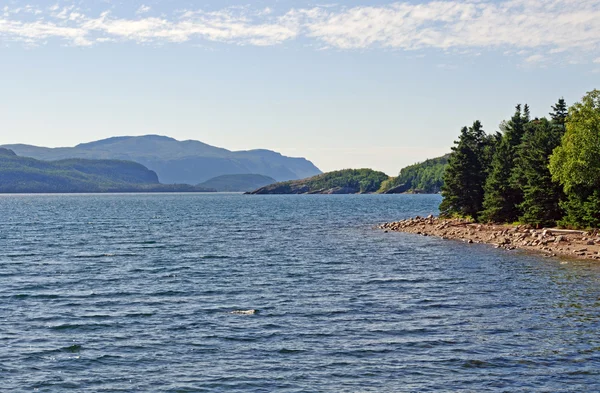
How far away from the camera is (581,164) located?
6375 cm

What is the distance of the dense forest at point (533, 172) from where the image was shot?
2566 inches

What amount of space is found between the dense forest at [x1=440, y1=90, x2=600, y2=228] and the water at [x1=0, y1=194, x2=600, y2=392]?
47.5ft

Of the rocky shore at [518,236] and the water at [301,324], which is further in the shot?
the rocky shore at [518,236]

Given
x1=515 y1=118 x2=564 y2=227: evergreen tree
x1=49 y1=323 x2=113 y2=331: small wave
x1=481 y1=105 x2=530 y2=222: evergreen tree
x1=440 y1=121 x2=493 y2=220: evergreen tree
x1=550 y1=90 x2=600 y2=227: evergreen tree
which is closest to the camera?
x1=49 y1=323 x2=113 y2=331: small wave

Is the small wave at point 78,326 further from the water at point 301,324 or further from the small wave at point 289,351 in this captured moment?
the small wave at point 289,351

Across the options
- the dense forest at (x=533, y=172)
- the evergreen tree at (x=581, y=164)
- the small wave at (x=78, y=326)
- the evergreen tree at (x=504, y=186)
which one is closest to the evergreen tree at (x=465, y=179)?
the dense forest at (x=533, y=172)

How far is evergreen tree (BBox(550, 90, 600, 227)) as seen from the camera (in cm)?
6425

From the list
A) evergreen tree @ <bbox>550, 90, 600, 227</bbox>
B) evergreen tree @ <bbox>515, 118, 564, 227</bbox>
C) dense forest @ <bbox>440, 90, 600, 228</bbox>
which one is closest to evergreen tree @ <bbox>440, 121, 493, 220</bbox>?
dense forest @ <bbox>440, 90, 600, 228</bbox>

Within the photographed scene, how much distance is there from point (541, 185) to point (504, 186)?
8.86m

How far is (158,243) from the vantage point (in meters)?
72.1

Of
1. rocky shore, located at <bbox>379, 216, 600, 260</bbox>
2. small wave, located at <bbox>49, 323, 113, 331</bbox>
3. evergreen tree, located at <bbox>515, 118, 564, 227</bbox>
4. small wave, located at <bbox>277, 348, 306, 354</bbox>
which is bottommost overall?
small wave, located at <bbox>277, 348, 306, 354</bbox>

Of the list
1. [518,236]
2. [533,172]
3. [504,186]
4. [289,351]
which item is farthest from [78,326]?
[504,186]

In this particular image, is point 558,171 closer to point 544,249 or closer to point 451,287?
point 544,249

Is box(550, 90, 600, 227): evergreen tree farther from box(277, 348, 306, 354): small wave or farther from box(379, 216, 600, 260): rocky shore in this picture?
box(277, 348, 306, 354): small wave
